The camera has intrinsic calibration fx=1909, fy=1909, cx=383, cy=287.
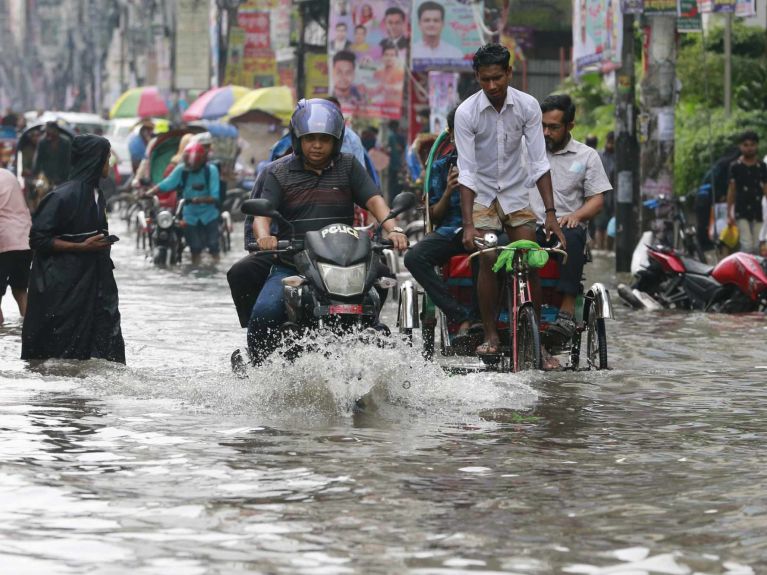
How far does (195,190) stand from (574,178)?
13.0 m

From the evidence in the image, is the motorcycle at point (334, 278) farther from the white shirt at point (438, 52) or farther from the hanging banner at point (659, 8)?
the white shirt at point (438, 52)

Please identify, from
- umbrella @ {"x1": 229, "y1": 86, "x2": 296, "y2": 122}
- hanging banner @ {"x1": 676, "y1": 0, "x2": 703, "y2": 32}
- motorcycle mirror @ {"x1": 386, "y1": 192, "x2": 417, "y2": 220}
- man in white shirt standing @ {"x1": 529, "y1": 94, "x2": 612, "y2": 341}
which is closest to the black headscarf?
man in white shirt standing @ {"x1": 529, "y1": 94, "x2": 612, "y2": 341}

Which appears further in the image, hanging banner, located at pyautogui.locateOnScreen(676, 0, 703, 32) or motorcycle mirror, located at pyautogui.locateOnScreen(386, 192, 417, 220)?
hanging banner, located at pyautogui.locateOnScreen(676, 0, 703, 32)

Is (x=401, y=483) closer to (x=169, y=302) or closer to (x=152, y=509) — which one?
(x=152, y=509)

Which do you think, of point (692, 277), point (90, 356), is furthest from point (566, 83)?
point (90, 356)

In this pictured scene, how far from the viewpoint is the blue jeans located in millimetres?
9266

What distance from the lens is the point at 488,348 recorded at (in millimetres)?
10492

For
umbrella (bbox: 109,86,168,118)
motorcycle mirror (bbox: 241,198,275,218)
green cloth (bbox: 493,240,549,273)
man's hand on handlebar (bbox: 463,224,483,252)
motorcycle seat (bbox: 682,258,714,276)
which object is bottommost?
motorcycle seat (bbox: 682,258,714,276)

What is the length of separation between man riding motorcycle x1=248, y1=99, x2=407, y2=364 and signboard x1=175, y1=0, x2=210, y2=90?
214 ft

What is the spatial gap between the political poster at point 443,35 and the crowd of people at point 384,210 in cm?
2257

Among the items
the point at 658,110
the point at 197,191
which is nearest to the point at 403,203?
the point at 658,110

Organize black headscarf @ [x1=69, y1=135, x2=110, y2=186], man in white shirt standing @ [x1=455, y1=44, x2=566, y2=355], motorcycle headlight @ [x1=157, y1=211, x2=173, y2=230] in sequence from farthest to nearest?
1. motorcycle headlight @ [x1=157, y1=211, x2=173, y2=230]
2. black headscarf @ [x1=69, y1=135, x2=110, y2=186]
3. man in white shirt standing @ [x1=455, y1=44, x2=566, y2=355]

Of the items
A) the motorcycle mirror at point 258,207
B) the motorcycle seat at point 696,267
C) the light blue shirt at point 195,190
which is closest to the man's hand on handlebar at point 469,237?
the motorcycle mirror at point 258,207

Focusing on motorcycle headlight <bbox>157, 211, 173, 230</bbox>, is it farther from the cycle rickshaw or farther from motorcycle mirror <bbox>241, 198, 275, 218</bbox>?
motorcycle mirror <bbox>241, 198, 275, 218</bbox>
